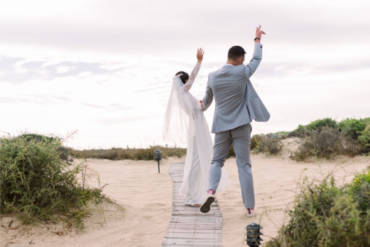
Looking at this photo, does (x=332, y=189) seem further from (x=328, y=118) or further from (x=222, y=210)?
(x=328, y=118)

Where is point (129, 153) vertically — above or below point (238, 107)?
below

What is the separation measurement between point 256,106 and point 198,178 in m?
1.64

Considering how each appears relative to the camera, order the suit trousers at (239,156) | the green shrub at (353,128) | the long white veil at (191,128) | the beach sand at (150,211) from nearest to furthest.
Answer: the beach sand at (150,211) < the suit trousers at (239,156) < the long white veil at (191,128) < the green shrub at (353,128)

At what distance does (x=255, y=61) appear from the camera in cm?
642

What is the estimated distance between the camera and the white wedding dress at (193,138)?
7.09m

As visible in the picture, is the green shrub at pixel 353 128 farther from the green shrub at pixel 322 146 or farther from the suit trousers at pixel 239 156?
the suit trousers at pixel 239 156

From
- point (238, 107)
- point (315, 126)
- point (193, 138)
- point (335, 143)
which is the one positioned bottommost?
point (193, 138)

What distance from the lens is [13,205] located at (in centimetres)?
621

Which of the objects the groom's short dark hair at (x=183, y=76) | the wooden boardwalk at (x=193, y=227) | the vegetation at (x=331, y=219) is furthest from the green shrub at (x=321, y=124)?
the vegetation at (x=331, y=219)

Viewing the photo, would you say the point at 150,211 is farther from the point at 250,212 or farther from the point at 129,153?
the point at 129,153

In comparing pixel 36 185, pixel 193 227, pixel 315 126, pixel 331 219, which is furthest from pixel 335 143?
pixel 331 219

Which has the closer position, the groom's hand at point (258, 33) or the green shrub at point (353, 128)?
the groom's hand at point (258, 33)

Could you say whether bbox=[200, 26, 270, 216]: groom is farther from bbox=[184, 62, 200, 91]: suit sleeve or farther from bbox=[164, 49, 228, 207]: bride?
bbox=[164, 49, 228, 207]: bride

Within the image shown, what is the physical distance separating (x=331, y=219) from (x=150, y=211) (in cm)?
407
